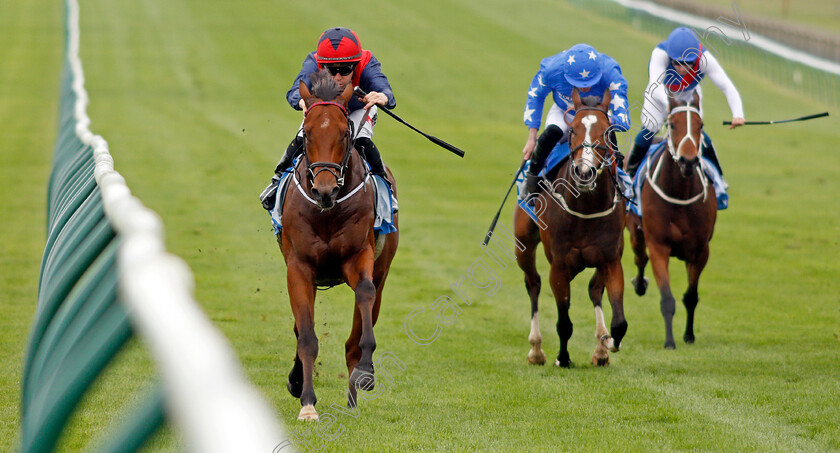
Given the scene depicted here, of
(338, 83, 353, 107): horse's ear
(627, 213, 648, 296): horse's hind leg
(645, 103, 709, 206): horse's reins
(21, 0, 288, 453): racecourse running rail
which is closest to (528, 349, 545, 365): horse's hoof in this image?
(645, 103, 709, 206): horse's reins

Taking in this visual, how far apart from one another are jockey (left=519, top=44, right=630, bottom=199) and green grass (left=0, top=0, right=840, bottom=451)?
127 centimetres

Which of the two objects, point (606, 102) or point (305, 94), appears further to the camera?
point (606, 102)

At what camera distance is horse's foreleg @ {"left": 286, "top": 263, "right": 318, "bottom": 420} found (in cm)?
619

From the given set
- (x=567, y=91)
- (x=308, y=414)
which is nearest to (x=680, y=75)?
(x=567, y=91)

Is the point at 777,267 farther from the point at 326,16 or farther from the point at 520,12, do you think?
the point at 520,12

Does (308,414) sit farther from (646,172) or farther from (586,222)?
(646,172)

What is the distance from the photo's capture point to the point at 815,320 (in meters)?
10.4

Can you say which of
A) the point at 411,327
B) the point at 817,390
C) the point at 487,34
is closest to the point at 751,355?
the point at 817,390

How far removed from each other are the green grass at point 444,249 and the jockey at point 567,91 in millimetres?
1270

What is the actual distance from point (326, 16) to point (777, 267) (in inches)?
1182

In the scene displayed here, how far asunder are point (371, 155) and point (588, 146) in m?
1.58

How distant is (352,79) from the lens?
7074mm

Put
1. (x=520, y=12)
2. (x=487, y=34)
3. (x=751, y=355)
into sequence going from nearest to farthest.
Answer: (x=751, y=355) < (x=487, y=34) < (x=520, y=12)

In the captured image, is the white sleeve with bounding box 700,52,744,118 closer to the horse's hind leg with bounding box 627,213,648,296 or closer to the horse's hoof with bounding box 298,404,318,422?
the horse's hind leg with bounding box 627,213,648,296
